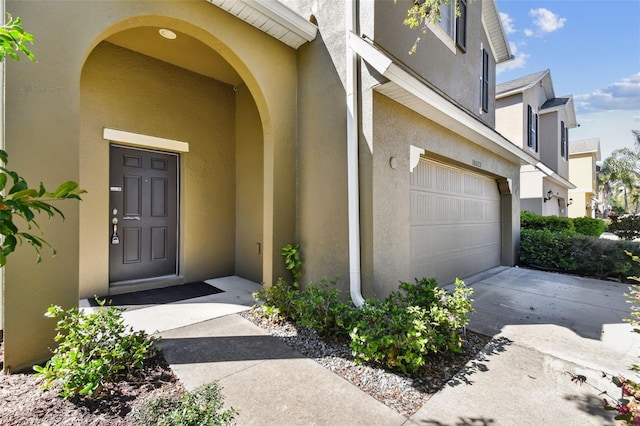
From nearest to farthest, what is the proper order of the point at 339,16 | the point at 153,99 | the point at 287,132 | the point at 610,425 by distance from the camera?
1. the point at 610,425
2. the point at 339,16
3. the point at 287,132
4. the point at 153,99

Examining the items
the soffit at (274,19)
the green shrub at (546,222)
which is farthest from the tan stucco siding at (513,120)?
the soffit at (274,19)

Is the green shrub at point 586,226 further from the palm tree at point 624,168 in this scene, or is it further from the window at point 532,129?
the palm tree at point 624,168

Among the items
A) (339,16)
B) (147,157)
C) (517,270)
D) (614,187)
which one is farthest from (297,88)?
(614,187)

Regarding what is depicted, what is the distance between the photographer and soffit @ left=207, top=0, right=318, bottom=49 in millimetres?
3811

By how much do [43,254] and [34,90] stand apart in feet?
4.93

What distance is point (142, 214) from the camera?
17.4 feet

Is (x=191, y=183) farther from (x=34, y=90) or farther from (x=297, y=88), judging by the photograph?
(x=34, y=90)

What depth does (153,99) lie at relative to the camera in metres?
5.29

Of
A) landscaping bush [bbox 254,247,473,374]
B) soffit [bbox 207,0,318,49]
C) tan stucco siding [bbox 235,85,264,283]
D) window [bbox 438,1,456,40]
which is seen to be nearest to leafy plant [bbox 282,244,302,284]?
landscaping bush [bbox 254,247,473,374]

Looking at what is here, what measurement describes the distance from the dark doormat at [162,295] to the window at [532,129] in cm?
1411

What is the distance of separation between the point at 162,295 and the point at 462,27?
852 cm

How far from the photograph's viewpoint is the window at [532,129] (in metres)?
12.9

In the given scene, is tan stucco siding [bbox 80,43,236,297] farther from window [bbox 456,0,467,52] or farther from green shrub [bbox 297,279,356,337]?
window [bbox 456,0,467,52]

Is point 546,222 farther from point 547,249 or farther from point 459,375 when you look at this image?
point 459,375
